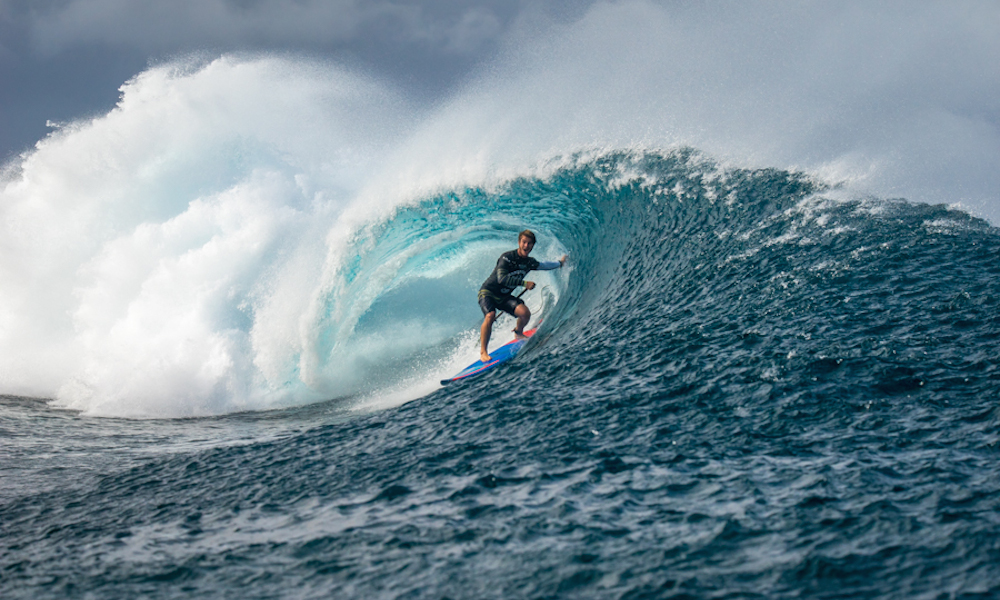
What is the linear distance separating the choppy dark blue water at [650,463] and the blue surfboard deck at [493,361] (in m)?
0.35

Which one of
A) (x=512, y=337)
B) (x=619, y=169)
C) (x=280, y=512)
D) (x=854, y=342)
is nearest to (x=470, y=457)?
(x=280, y=512)

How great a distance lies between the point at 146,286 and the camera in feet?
43.5

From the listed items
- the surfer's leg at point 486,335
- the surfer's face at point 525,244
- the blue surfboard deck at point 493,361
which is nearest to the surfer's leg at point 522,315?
the blue surfboard deck at point 493,361

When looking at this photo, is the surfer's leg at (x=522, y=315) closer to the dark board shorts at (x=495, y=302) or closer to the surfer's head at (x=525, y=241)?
the dark board shorts at (x=495, y=302)

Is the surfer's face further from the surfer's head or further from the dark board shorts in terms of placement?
the dark board shorts

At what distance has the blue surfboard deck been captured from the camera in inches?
319

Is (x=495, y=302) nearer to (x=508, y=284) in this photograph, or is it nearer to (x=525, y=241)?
(x=508, y=284)

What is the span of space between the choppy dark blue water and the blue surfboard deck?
35 cm

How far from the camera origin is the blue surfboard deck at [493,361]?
811 centimetres

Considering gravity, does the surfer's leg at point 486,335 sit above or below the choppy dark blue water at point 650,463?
above

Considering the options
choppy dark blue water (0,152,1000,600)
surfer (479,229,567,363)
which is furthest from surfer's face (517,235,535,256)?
choppy dark blue water (0,152,1000,600)

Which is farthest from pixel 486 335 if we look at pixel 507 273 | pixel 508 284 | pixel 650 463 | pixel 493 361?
pixel 650 463

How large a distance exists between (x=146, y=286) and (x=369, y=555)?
11.5 metres

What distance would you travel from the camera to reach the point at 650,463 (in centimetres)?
459
